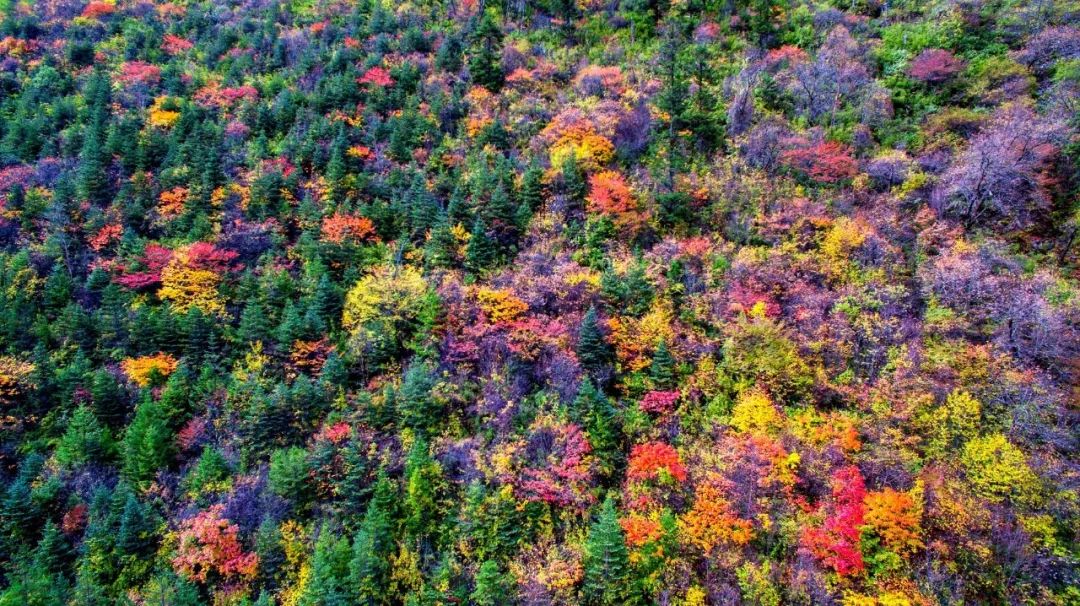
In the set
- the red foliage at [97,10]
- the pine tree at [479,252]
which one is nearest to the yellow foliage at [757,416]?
the pine tree at [479,252]

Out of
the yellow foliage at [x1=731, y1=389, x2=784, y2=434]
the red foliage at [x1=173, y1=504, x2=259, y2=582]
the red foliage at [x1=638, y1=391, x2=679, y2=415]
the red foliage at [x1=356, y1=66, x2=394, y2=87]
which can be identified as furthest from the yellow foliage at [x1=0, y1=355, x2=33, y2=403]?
the yellow foliage at [x1=731, y1=389, x2=784, y2=434]

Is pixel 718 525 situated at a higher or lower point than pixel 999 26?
lower

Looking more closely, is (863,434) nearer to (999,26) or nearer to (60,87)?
(999,26)

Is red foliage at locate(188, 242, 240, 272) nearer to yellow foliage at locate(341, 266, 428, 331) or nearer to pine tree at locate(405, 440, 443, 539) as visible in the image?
yellow foliage at locate(341, 266, 428, 331)

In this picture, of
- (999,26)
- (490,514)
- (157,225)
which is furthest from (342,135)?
(999,26)

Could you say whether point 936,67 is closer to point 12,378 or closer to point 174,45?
point 12,378

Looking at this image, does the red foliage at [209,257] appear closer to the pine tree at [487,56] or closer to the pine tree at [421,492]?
the pine tree at [421,492]

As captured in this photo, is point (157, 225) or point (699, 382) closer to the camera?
point (699, 382)
